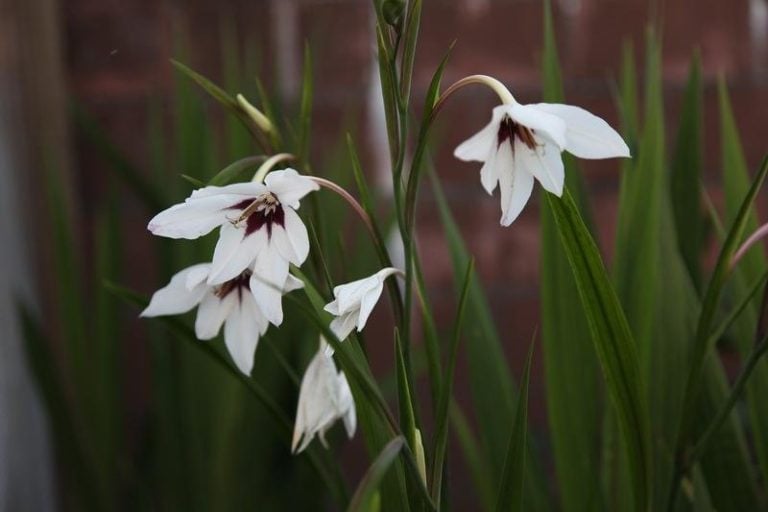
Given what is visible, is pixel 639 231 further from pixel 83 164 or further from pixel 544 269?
pixel 83 164

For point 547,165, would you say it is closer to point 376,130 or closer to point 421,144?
point 421,144

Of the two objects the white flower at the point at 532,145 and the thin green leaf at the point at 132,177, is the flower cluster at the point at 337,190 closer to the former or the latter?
the white flower at the point at 532,145

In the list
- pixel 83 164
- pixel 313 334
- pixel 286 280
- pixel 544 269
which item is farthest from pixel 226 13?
pixel 286 280

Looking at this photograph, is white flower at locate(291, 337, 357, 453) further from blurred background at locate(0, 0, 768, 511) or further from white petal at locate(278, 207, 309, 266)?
blurred background at locate(0, 0, 768, 511)

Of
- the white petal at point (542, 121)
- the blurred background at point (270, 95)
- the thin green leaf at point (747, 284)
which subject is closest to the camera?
the white petal at point (542, 121)

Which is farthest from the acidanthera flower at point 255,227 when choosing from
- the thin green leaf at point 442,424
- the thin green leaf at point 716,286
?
the thin green leaf at point 716,286

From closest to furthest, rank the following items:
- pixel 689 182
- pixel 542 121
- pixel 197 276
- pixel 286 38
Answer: pixel 542 121, pixel 197 276, pixel 689 182, pixel 286 38

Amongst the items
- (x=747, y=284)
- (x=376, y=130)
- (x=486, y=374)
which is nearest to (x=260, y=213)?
(x=486, y=374)
